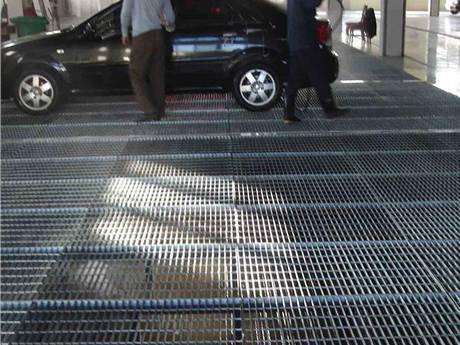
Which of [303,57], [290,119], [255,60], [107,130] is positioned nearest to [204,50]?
[255,60]

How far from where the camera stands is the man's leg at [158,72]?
8023 mm

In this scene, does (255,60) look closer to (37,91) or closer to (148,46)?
(148,46)

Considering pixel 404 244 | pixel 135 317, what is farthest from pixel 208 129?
pixel 135 317

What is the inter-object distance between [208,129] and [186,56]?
1.51 meters

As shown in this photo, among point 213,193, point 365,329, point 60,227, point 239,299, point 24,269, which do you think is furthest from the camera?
point 213,193

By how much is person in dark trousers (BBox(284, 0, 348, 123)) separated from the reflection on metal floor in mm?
287

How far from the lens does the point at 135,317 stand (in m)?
3.34

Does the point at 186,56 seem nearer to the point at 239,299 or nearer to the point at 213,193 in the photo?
the point at 213,193

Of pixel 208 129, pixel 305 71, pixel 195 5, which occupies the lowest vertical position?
pixel 208 129

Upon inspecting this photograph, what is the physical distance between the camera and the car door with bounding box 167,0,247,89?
853cm

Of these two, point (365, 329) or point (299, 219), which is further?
point (299, 219)

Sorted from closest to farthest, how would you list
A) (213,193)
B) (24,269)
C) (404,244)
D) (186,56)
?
(24,269), (404,244), (213,193), (186,56)

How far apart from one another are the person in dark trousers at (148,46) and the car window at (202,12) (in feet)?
2.40

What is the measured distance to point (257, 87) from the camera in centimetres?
846
